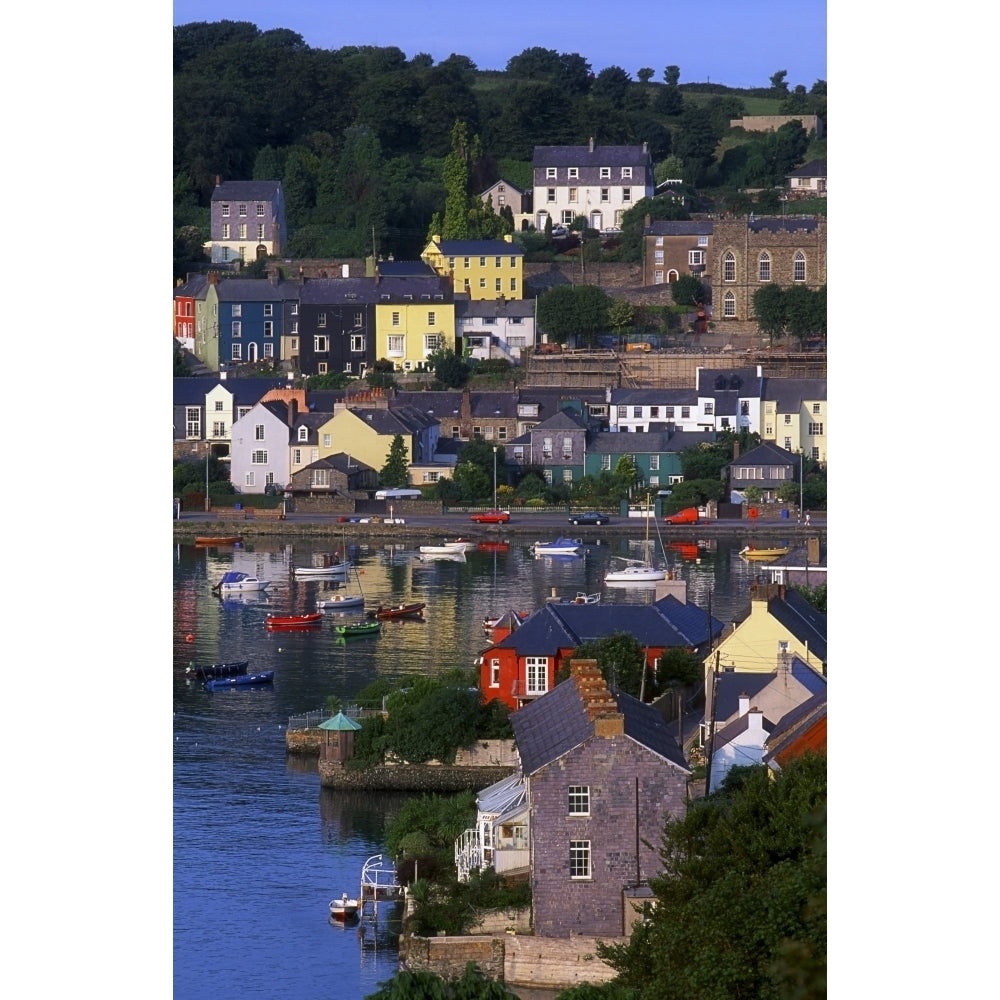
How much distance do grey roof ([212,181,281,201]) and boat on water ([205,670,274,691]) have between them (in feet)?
35.4

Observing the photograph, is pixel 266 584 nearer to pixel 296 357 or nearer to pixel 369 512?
pixel 369 512

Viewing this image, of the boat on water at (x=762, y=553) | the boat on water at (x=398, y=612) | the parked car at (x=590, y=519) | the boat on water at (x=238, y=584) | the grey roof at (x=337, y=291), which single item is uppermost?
the grey roof at (x=337, y=291)

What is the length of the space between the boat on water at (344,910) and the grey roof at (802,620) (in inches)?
70.8

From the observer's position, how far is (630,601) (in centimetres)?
1067

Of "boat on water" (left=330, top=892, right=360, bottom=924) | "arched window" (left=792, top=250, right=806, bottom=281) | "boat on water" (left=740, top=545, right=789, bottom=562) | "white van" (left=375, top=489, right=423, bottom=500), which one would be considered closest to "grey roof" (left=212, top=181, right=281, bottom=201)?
"arched window" (left=792, top=250, right=806, bottom=281)

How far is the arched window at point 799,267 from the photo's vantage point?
17.8 meters

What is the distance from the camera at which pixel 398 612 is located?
10625mm

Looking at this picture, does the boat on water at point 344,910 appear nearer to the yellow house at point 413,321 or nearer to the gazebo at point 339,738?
the gazebo at point 339,738

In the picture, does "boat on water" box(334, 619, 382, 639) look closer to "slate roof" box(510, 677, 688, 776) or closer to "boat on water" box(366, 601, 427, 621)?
"boat on water" box(366, 601, 427, 621)

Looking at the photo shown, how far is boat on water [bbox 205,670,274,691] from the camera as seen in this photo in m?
8.74

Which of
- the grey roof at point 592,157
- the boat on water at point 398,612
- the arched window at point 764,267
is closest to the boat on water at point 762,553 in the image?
the boat on water at point 398,612

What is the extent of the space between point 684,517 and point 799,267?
5.03 m
